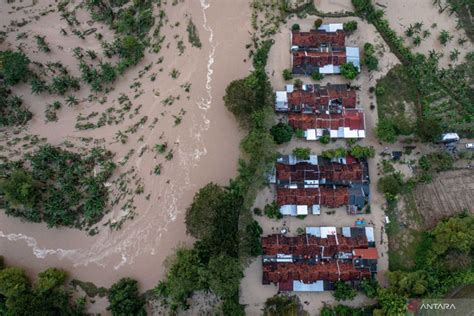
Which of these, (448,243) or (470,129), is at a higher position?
(470,129)

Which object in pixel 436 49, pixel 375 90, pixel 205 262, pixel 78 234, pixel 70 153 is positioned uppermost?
pixel 436 49

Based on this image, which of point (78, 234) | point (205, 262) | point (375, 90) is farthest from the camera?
point (375, 90)

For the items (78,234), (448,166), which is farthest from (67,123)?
(448,166)

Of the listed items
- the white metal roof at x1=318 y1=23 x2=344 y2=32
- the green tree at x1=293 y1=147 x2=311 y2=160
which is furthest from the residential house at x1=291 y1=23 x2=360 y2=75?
the green tree at x1=293 y1=147 x2=311 y2=160

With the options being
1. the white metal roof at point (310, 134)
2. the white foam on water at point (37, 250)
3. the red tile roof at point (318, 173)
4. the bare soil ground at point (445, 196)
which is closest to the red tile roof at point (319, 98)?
the white metal roof at point (310, 134)

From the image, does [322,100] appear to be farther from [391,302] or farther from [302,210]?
[391,302]

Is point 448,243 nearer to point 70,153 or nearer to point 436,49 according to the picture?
point 436,49

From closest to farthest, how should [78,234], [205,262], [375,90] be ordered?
1. [205,262]
2. [78,234]
3. [375,90]
